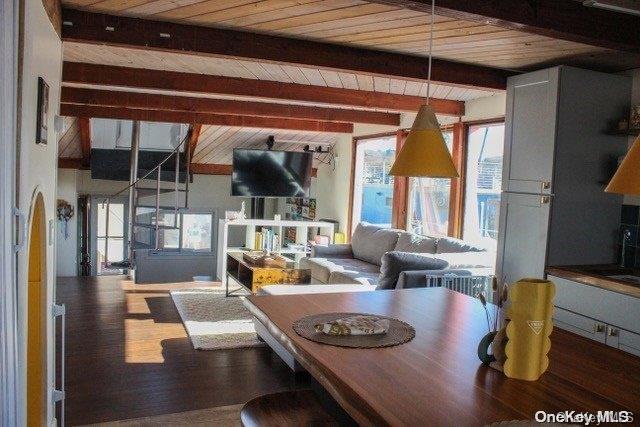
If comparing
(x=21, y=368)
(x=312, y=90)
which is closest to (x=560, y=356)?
(x=21, y=368)

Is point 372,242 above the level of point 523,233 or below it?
below

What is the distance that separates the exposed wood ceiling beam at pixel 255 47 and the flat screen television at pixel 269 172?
467 cm

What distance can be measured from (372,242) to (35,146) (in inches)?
196

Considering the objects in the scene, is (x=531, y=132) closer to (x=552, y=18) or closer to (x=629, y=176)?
(x=552, y=18)

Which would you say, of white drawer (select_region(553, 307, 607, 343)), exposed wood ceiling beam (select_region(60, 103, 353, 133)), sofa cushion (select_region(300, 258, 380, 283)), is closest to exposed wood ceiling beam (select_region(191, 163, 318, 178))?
exposed wood ceiling beam (select_region(60, 103, 353, 133))

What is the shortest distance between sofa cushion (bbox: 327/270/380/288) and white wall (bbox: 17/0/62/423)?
311 centimetres

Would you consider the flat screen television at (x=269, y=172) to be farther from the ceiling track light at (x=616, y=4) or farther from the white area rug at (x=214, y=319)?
A: the ceiling track light at (x=616, y=4)

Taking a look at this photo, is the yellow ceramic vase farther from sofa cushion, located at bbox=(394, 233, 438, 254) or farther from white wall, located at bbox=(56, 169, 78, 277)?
white wall, located at bbox=(56, 169, 78, 277)

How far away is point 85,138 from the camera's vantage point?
826 cm

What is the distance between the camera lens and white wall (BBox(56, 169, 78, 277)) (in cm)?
921

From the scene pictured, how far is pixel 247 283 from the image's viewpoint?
20.8 feet

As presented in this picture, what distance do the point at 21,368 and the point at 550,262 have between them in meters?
3.09

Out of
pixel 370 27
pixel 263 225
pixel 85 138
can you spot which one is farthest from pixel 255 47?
pixel 85 138

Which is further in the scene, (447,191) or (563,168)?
(447,191)
